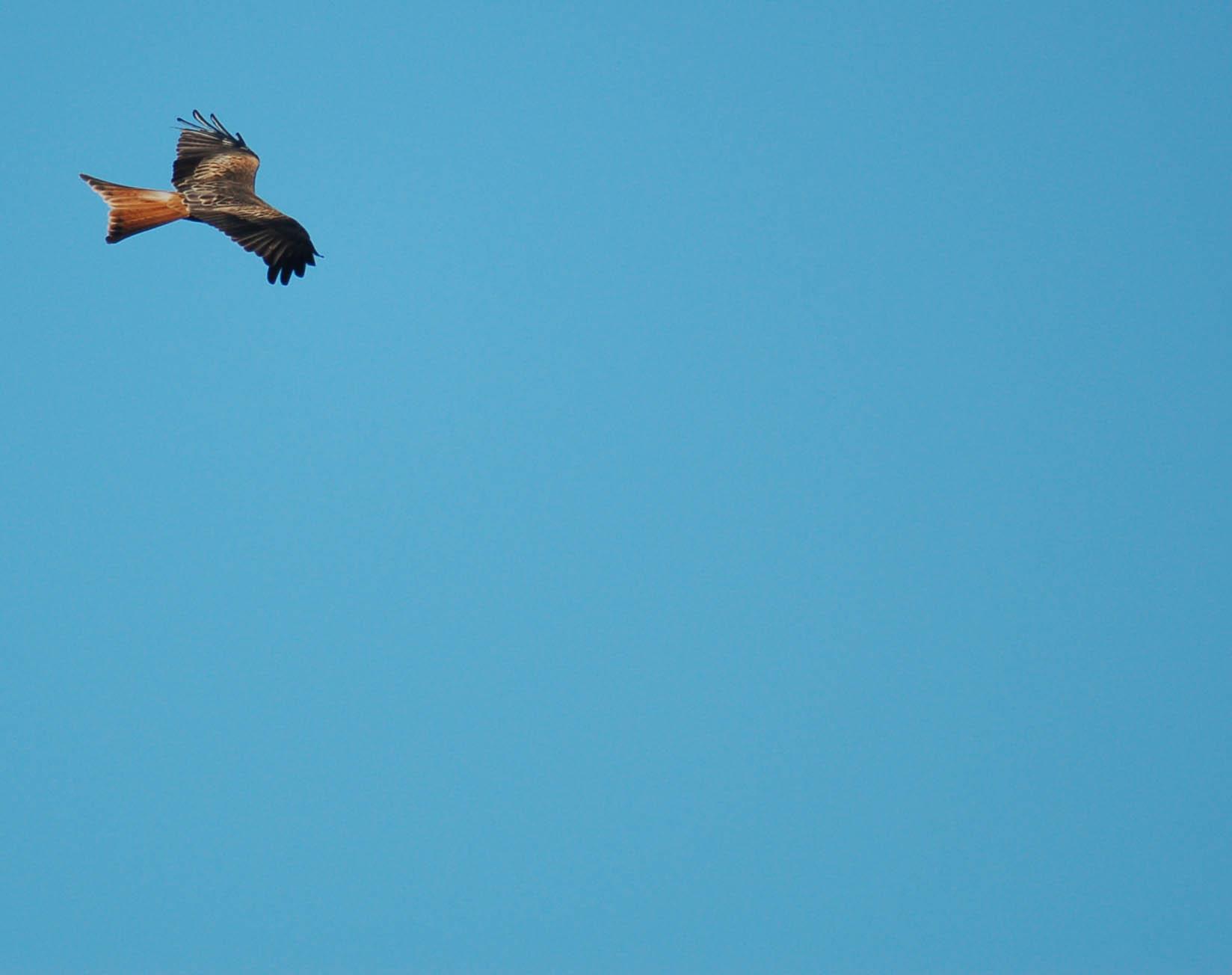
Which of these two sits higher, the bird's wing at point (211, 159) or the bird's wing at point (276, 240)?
the bird's wing at point (211, 159)

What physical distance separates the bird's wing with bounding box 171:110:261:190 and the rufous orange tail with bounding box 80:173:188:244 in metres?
0.93

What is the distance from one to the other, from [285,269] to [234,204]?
166cm

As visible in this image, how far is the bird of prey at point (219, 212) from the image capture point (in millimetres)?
23016

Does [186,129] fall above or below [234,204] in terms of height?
above

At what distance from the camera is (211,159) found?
1019 inches

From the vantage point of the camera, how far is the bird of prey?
906 inches

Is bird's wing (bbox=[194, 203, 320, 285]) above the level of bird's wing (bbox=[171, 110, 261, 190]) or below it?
below

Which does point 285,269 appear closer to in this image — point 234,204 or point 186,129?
point 234,204

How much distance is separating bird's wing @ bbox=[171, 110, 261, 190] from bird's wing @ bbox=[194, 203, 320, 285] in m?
1.76

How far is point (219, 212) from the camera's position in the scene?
23719 mm

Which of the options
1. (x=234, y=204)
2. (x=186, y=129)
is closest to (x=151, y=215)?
(x=234, y=204)

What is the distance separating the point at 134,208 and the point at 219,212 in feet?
3.35

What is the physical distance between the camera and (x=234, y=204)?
23953mm

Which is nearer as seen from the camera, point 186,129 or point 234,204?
point 234,204
